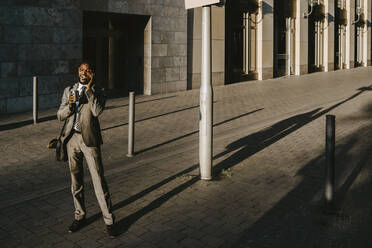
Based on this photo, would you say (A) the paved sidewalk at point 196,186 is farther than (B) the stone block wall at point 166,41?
No

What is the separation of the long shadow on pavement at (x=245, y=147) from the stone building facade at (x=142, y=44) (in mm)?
2452

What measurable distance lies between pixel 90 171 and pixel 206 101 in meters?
2.12

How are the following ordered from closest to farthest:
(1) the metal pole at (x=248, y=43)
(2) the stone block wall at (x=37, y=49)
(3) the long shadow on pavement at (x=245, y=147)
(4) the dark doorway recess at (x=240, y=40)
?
(3) the long shadow on pavement at (x=245, y=147), (2) the stone block wall at (x=37, y=49), (4) the dark doorway recess at (x=240, y=40), (1) the metal pole at (x=248, y=43)

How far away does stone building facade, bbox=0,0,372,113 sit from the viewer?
11586 millimetres

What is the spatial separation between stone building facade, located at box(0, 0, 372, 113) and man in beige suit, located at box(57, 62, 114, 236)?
2449 millimetres

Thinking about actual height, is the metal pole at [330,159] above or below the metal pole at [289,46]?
below

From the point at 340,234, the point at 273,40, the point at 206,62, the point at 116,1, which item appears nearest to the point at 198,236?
the point at 340,234

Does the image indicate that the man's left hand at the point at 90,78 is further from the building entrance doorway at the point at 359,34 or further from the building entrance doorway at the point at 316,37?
the building entrance doorway at the point at 359,34

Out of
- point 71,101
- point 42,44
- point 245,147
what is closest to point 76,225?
point 71,101

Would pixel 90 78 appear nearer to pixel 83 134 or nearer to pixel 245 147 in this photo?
pixel 83 134

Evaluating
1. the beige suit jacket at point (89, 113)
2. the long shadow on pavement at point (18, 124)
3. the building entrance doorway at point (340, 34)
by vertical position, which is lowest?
the long shadow on pavement at point (18, 124)

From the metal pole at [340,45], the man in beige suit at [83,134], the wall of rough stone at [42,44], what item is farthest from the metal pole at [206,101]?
the metal pole at [340,45]

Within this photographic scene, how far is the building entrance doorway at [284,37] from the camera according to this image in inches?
942

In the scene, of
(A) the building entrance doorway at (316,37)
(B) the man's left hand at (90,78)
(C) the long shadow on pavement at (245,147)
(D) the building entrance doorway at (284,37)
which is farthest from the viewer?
(A) the building entrance doorway at (316,37)
